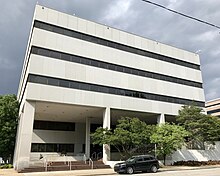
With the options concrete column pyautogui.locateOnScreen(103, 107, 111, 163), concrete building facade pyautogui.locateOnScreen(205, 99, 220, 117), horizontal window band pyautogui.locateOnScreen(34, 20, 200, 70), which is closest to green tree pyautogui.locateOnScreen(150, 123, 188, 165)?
concrete column pyautogui.locateOnScreen(103, 107, 111, 163)

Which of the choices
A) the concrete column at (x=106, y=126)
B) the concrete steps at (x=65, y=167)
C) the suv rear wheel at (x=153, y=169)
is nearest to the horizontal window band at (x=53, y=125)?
the concrete column at (x=106, y=126)

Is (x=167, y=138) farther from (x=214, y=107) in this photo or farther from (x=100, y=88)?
(x=214, y=107)

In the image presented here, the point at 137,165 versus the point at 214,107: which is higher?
the point at 214,107

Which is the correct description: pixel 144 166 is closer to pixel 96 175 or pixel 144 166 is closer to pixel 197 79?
pixel 96 175

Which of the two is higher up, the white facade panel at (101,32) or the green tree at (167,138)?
the white facade panel at (101,32)

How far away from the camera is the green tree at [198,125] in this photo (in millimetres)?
33469

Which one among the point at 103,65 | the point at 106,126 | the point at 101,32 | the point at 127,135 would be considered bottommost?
the point at 127,135

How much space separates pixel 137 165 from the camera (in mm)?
21094

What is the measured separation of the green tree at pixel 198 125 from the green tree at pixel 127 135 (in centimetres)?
730

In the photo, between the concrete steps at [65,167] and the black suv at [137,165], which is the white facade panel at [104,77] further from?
the black suv at [137,165]

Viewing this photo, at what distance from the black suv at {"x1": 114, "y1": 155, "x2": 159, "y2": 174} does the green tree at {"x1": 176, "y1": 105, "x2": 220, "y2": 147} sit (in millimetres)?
13527

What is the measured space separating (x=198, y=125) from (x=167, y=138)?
767 cm

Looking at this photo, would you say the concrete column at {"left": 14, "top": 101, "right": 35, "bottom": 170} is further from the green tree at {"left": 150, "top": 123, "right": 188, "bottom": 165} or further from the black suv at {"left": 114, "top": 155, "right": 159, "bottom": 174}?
the green tree at {"left": 150, "top": 123, "right": 188, "bottom": 165}

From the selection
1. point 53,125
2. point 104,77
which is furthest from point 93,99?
point 53,125
